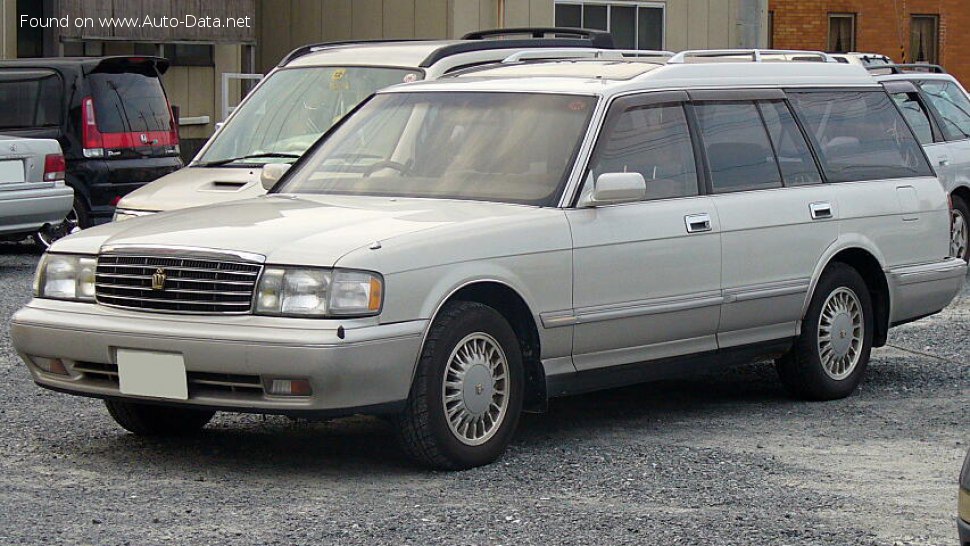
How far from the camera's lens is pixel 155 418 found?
7.80 m

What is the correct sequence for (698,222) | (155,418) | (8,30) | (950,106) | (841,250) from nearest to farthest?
(155,418) → (698,222) → (841,250) → (950,106) → (8,30)

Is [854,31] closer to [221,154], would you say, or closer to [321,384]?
[221,154]

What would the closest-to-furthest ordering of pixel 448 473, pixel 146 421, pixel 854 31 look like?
pixel 448 473 → pixel 146 421 → pixel 854 31

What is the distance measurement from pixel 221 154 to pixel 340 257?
5.20 metres

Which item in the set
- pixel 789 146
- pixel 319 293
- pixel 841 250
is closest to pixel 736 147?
pixel 789 146

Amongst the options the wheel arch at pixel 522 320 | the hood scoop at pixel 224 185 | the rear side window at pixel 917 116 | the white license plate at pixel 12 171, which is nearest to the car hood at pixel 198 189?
the hood scoop at pixel 224 185

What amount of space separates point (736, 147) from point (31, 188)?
7978 millimetres

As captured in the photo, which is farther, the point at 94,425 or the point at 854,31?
the point at 854,31

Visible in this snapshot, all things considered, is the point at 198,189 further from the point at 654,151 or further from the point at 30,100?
the point at 30,100

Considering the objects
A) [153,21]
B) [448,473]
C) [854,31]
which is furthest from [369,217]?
[854,31]

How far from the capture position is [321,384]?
21.9 feet

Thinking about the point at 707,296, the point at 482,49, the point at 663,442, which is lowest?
the point at 663,442

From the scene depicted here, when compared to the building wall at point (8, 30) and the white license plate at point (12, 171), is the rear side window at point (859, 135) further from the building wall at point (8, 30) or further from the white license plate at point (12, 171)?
the building wall at point (8, 30)

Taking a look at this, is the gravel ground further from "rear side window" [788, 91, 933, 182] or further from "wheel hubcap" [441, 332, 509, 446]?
"rear side window" [788, 91, 933, 182]
